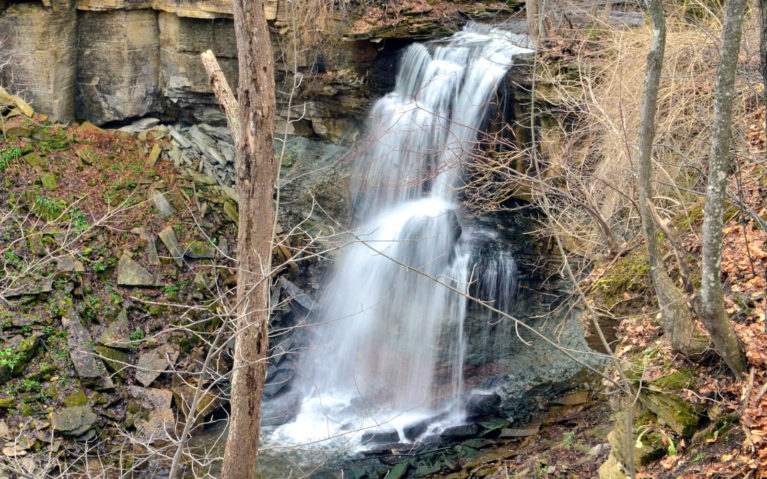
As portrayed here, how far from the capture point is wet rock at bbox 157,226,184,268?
34.2 feet

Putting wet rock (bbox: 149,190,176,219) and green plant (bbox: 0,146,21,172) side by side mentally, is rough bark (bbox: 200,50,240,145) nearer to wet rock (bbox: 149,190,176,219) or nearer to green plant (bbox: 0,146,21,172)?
wet rock (bbox: 149,190,176,219)

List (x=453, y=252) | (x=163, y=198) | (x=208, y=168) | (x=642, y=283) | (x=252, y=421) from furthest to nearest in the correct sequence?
(x=208, y=168)
(x=163, y=198)
(x=453, y=252)
(x=642, y=283)
(x=252, y=421)

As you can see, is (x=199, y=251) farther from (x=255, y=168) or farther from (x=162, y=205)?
(x=255, y=168)

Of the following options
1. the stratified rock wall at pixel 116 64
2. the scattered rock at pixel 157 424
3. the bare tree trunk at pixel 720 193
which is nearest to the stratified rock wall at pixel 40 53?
the stratified rock wall at pixel 116 64

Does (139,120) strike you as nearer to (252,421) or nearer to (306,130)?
(306,130)

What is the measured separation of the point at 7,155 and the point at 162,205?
7.94 feet

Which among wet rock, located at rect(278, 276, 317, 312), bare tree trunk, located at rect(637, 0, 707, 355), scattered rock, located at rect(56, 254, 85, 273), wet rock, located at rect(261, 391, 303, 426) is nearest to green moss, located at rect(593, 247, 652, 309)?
bare tree trunk, located at rect(637, 0, 707, 355)

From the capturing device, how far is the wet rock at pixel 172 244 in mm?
10430

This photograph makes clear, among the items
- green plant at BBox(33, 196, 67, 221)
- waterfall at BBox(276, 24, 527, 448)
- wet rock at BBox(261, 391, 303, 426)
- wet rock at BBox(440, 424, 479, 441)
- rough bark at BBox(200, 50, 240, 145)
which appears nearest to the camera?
rough bark at BBox(200, 50, 240, 145)

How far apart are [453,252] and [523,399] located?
234 centimetres

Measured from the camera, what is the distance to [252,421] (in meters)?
5.28

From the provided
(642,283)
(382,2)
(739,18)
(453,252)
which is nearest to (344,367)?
(453,252)

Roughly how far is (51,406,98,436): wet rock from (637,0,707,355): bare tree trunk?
680 cm

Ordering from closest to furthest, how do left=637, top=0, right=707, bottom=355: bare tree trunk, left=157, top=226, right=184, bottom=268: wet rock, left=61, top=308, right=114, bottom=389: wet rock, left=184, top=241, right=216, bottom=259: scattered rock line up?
left=637, top=0, right=707, bottom=355: bare tree trunk → left=61, top=308, right=114, bottom=389: wet rock → left=157, top=226, right=184, bottom=268: wet rock → left=184, top=241, right=216, bottom=259: scattered rock
